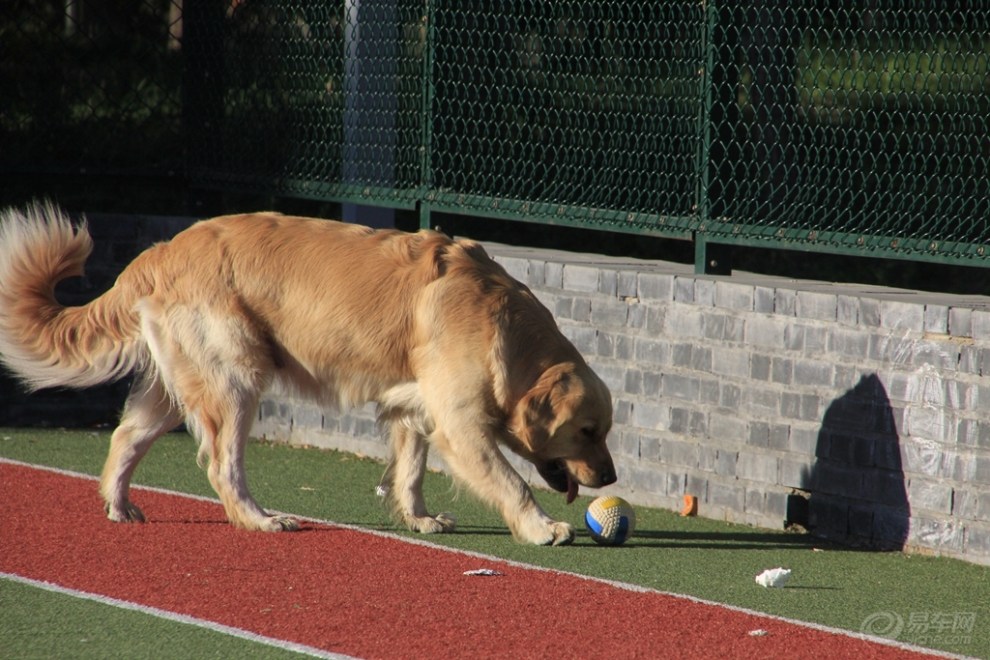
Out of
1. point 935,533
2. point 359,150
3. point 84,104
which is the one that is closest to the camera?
point 935,533

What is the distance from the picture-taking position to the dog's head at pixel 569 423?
7.05 m

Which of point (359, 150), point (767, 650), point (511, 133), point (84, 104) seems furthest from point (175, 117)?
point (767, 650)

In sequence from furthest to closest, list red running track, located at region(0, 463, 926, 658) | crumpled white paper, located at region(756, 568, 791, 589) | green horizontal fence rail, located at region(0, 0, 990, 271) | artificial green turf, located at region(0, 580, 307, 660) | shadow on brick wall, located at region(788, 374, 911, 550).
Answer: green horizontal fence rail, located at region(0, 0, 990, 271)
shadow on brick wall, located at region(788, 374, 911, 550)
crumpled white paper, located at region(756, 568, 791, 589)
red running track, located at region(0, 463, 926, 658)
artificial green turf, located at region(0, 580, 307, 660)

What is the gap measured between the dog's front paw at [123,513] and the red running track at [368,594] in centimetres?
8

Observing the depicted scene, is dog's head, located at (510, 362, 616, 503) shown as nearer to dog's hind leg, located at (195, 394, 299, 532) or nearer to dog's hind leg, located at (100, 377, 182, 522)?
dog's hind leg, located at (195, 394, 299, 532)

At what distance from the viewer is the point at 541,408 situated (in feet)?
23.1

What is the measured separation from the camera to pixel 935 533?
7.12m

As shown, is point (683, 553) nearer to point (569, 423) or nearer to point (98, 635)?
point (569, 423)

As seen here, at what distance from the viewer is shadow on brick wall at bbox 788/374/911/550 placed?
732cm

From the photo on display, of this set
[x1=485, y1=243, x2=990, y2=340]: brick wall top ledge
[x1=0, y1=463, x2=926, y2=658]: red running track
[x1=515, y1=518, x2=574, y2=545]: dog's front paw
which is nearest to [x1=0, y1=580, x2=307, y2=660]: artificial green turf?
[x1=0, y1=463, x2=926, y2=658]: red running track

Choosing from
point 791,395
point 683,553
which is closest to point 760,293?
point 791,395

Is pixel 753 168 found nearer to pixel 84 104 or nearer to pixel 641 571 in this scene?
pixel 641 571

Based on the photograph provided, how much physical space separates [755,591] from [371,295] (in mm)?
2368

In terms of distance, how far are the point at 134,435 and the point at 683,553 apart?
2895 mm
